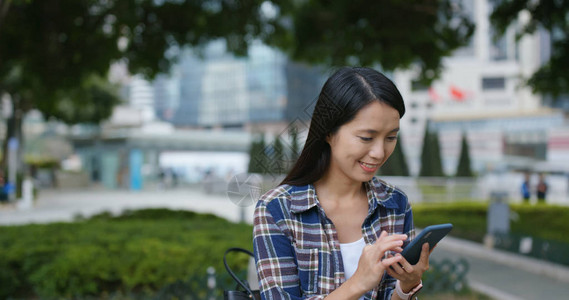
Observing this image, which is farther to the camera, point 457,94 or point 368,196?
point 457,94

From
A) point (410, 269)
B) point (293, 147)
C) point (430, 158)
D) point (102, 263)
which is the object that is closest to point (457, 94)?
point (430, 158)

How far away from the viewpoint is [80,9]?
8188 mm

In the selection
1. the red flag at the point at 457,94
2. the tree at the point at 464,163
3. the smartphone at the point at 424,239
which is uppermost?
the red flag at the point at 457,94

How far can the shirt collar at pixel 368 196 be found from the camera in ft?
4.99

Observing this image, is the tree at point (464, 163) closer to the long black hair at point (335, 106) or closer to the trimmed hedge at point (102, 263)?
the trimmed hedge at point (102, 263)

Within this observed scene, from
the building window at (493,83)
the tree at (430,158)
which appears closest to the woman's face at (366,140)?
the tree at (430,158)

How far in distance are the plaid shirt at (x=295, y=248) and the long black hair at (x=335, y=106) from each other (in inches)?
4.0

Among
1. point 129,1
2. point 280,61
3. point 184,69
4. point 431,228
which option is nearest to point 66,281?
point 129,1

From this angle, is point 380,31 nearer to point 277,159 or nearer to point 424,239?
point 277,159

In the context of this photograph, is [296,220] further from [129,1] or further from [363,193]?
[129,1]

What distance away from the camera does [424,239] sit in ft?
4.37

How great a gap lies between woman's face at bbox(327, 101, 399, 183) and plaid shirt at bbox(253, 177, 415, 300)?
15 cm

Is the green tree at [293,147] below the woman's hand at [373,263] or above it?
above

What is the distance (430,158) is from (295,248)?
1157 inches
